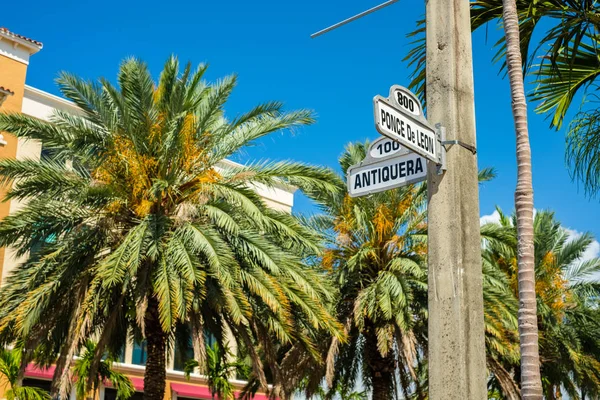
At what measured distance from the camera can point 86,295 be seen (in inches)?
697

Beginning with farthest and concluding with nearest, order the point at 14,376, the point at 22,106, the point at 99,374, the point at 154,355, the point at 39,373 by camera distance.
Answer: the point at 22,106 → the point at 39,373 → the point at 99,374 → the point at 14,376 → the point at 154,355

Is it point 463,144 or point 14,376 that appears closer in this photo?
point 463,144

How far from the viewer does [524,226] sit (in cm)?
929

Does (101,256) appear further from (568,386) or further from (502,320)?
(568,386)

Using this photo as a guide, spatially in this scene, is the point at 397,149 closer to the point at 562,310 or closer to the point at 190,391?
the point at 562,310

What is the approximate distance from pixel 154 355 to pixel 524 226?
12450 mm

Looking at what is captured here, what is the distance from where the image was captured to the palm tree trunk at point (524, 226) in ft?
27.9

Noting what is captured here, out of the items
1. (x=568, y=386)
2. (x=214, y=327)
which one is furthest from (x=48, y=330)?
(x=568, y=386)

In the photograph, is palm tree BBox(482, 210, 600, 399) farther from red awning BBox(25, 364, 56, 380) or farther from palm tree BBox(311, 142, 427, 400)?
red awning BBox(25, 364, 56, 380)

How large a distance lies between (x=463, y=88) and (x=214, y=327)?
51.1 feet

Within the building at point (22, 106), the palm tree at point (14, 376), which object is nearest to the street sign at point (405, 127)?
the palm tree at point (14, 376)

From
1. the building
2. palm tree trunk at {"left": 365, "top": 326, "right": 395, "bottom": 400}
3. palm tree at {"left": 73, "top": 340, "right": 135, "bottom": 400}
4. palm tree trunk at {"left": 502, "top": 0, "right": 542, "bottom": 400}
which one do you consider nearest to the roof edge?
the building

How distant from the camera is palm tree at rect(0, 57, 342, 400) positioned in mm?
17797

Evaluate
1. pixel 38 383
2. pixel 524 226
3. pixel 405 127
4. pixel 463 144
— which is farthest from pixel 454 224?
pixel 38 383
